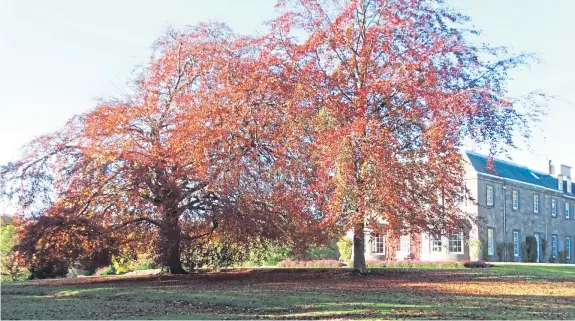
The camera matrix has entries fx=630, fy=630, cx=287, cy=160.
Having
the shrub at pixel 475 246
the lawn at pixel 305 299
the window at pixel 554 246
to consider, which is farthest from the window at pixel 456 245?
the lawn at pixel 305 299

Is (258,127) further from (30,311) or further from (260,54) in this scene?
(30,311)

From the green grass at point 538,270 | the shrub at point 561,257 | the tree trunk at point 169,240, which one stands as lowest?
the shrub at point 561,257

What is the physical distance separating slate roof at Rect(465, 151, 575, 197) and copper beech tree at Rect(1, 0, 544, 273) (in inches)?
745

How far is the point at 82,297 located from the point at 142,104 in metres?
10.2

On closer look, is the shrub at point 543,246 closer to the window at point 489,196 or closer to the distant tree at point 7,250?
the window at point 489,196

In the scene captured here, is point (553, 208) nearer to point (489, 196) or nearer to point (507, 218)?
point (507, 218)

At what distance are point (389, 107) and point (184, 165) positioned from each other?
791cm

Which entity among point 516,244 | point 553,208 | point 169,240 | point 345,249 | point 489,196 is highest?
point 489,196

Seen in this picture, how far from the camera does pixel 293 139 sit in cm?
2205

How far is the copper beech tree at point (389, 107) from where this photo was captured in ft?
66.1

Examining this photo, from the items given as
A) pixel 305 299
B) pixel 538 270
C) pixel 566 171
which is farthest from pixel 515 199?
pixel 305 299

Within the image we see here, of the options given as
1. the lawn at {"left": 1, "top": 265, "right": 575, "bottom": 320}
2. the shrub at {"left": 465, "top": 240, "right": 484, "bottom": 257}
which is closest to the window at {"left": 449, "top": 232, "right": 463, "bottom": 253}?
the shrub at {"left": 465, "top": 240, "right": 484, "bottom": 257}

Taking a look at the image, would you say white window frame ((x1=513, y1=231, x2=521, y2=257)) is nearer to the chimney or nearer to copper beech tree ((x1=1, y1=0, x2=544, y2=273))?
the chimney

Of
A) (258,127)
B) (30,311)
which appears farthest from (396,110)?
(30,311)
